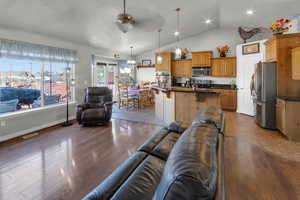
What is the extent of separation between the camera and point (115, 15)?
4254 mm

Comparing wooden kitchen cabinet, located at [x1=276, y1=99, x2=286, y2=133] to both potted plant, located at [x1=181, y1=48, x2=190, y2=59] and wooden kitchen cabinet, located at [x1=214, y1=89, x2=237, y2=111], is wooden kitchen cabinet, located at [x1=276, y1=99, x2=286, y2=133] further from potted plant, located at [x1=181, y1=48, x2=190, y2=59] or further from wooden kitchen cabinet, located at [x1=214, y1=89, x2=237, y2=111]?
potted plant, located at [x1=181, y1=48, x2=190, y2=59]

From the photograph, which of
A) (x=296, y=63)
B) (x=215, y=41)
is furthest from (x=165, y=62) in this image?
(x=296, y=63)

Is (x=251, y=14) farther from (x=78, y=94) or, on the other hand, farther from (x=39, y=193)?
(x=39, y=193)

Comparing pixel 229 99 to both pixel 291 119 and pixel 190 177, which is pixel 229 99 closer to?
pixel 291 119

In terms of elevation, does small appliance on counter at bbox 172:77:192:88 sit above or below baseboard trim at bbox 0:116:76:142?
above

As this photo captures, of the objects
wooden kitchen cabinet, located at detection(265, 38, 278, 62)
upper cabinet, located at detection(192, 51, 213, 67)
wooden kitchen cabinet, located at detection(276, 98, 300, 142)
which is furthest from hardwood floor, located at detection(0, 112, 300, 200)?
upper cabinet, located at detection(192, 51, 213, 67)

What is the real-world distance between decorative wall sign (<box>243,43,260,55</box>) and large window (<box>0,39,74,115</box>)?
18.9 ft

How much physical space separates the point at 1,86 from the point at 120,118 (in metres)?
3.10

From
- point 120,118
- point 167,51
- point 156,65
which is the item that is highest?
point 167,51

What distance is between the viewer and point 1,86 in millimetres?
3850

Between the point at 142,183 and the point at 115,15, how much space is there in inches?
164

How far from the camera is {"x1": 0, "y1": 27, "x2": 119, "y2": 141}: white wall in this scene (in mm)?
3793

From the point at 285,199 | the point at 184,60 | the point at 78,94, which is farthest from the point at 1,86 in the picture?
the point at 184,60

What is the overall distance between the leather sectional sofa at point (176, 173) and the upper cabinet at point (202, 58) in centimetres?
582
